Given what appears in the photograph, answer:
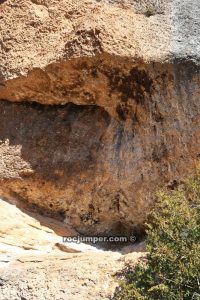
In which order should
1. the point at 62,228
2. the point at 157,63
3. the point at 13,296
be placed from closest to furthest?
the point at 13,296, the point at 157,63, the point at 62,228

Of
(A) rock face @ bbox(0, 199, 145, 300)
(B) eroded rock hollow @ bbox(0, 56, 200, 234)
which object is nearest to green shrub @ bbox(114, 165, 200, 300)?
(A) rock face @ bbox(0, 199, 145, 300)

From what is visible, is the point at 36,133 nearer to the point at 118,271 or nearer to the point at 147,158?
the point at 147,158

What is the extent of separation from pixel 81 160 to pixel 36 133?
922 mm

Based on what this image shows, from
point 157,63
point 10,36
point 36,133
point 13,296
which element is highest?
point 10,36

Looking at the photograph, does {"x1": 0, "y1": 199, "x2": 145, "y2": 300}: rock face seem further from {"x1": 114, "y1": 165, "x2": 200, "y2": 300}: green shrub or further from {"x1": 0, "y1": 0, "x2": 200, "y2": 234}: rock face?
{"x1": 0, "y1": 0, "x2": 200, "y2": 234}: rock face

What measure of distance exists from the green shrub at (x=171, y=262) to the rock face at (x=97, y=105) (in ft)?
5.68

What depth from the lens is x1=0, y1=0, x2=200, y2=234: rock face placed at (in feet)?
33.1

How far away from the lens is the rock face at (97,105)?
1009 cm

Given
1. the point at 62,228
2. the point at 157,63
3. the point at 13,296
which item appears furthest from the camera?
the point at 62,228

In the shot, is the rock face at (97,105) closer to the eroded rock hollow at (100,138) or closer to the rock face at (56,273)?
the eroded rock hollow at (100,138)

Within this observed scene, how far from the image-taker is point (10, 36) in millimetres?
11281

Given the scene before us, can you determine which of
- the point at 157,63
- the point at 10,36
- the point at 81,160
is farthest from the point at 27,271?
the point at 10,36

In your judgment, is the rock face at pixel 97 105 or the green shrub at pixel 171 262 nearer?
the green shrub at pixel 171 262

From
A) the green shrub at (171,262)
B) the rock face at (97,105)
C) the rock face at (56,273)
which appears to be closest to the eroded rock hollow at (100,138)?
the rock face at (97,105)
